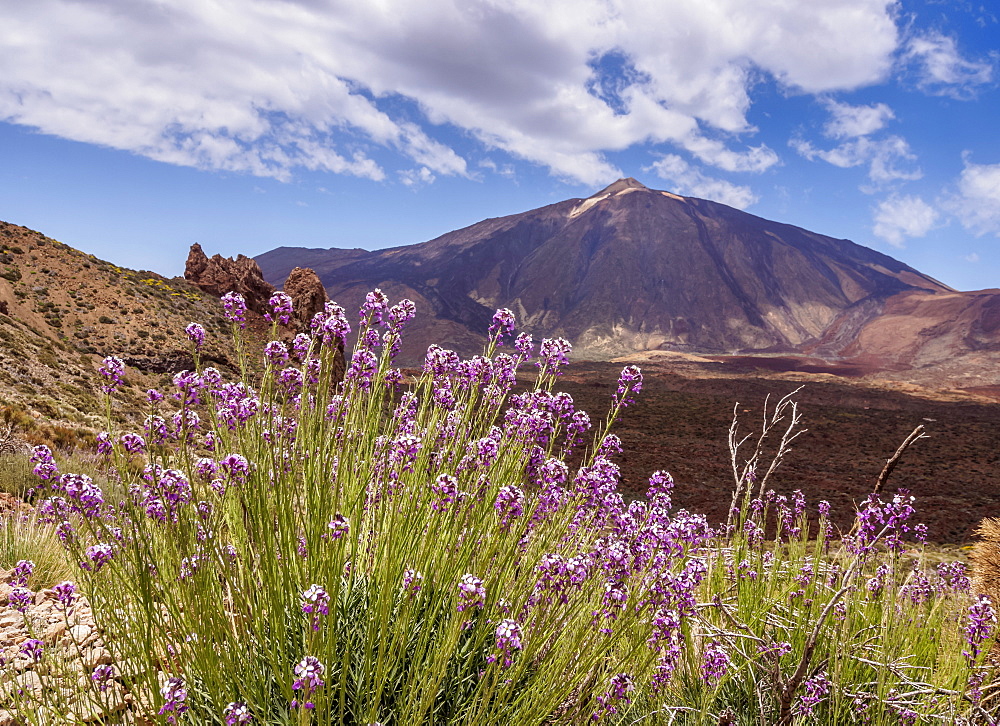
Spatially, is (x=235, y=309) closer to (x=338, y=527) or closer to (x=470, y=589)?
(x=338, y=527)

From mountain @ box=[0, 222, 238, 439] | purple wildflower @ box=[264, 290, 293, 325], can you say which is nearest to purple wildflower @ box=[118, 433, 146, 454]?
purple wildflower @ box=[264, 290, 293, 325]

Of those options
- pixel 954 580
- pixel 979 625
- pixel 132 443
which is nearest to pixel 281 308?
pixel 132 443

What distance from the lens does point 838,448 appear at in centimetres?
2894

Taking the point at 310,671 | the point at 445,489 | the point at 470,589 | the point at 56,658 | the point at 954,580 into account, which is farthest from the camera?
the point at 954,580

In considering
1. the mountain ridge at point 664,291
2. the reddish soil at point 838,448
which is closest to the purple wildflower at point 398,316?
the reddish soil at point 838,448

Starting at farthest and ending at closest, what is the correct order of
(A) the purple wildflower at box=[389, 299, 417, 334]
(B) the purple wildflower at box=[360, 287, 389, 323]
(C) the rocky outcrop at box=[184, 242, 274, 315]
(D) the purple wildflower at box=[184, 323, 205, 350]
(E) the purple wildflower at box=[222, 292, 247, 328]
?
(C) the rocky outcrop at box=[184, 242, 274, 315] → (A) the purple wildflower at box=[389, 299, 417, 334] → (B) the purple wildflower at box=[360, 287, 389, 323] → (E) the purple wildflower at box=[222, 292, 247, 328] → (D) the purple wildflower at box=[184, 323, 205, 350]

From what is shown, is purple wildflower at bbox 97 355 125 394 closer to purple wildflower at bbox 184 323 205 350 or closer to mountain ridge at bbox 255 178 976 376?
purple wildflower at bbox 184 323 205 350

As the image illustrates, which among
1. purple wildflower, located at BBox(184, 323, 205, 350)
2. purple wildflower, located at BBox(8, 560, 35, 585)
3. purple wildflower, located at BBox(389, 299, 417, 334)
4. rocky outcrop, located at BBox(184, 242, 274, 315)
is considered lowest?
purple wildflower, located at BBox(8, 560, 35, 585)

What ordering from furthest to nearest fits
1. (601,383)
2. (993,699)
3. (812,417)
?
(601,383) < (812,417) < (993,699)

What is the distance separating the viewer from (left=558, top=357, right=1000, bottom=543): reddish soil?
18641mm

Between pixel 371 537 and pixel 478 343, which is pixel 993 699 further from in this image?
pixel 478 343

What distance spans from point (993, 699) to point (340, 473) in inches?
152

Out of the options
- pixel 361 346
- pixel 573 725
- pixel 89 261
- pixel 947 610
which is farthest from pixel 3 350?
pixel 947 610

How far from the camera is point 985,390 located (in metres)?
66.3
